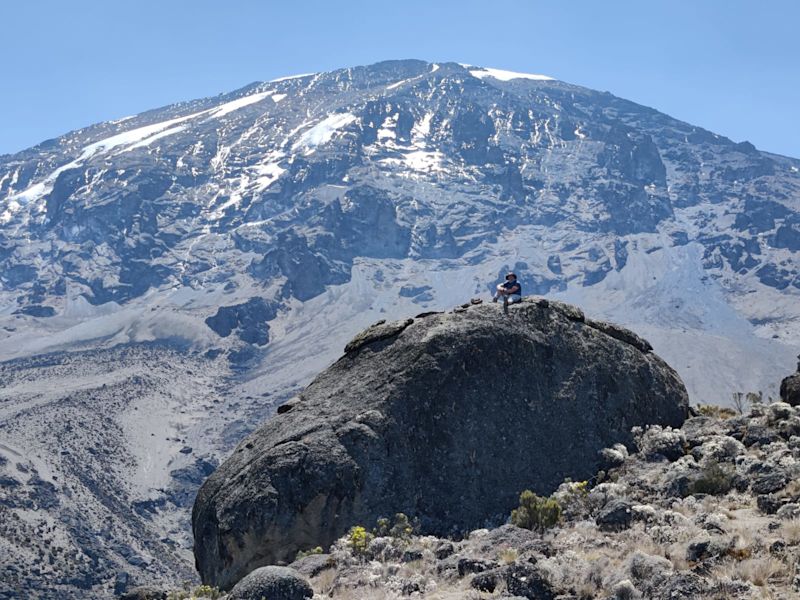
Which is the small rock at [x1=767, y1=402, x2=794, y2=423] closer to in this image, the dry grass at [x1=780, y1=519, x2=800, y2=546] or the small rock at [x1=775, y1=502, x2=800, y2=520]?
the small rock at [x1=775, y1=502, x2=800, y2=520]

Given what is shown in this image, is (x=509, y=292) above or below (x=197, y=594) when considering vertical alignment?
above

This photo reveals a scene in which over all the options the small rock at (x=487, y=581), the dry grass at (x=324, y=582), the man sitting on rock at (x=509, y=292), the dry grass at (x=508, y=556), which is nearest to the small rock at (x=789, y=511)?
the dry grass at (x=508, y=556)

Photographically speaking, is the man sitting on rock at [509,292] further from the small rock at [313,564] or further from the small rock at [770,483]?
the small rock at [313,564]

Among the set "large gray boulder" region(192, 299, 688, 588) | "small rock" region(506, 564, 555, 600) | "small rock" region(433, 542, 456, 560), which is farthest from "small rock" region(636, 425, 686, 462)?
"small rock" region(506, 564, 555, 600)

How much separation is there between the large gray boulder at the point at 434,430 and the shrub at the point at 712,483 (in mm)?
3285

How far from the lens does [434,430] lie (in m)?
20.6

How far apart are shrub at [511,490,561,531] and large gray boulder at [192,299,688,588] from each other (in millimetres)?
1928

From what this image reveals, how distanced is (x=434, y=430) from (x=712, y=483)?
577 centimetres

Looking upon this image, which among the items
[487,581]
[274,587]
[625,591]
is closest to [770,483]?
[625,591]

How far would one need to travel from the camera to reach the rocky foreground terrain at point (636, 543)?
13.0 m

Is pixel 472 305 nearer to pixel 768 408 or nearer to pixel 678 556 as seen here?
pixel 768 408

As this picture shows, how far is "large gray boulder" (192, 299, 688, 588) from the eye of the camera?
1900 cm

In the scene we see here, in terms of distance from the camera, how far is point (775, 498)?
639 inches

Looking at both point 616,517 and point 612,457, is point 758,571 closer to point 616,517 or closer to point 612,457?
point 616,517
